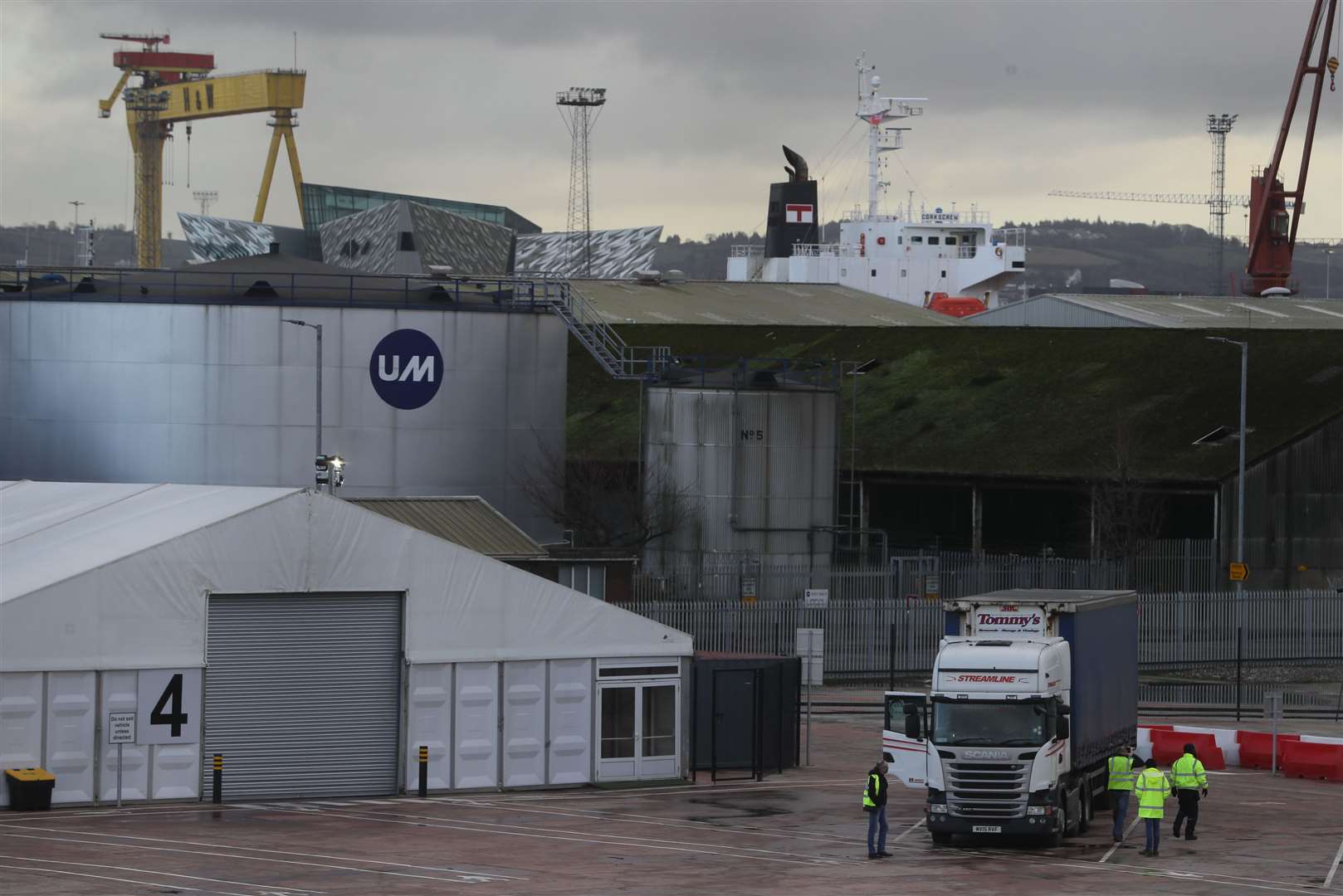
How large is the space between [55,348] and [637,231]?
124180 millimetres

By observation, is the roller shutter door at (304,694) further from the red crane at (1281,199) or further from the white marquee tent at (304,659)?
the red crane at (1281,199)

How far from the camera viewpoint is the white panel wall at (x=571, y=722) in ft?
108

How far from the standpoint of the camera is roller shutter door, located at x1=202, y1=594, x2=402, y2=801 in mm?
31000

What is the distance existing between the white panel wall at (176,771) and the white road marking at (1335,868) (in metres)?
17.1

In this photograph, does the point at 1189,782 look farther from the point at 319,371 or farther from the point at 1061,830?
the point at 319,371

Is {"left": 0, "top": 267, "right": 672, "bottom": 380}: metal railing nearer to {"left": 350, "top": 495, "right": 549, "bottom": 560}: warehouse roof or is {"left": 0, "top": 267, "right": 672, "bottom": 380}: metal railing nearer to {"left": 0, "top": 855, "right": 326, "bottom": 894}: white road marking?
{"left": 350, "top": 495, "right": 549, "bottom": 560}: warehouse roof

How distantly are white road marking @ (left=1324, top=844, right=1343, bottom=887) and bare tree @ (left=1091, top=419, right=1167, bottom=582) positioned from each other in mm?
33596

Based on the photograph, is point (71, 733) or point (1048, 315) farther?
point (1048, 315)

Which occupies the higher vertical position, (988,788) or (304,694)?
(304,694)

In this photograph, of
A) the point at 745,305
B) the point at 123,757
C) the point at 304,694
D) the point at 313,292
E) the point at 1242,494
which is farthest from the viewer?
the point at 745,305

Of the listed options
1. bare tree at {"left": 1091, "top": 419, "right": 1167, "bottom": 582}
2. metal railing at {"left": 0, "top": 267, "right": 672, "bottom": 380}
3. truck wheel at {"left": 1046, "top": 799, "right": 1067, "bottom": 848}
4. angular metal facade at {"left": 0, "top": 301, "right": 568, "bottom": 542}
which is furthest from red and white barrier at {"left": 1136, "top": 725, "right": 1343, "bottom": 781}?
bare tree at {"left": 1091, "top": 419, "right": 1167, "bottom": 582}

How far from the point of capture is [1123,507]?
Result: 63312 mm

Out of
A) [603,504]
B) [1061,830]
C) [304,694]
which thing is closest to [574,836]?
[304,694]

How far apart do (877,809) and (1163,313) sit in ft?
256
